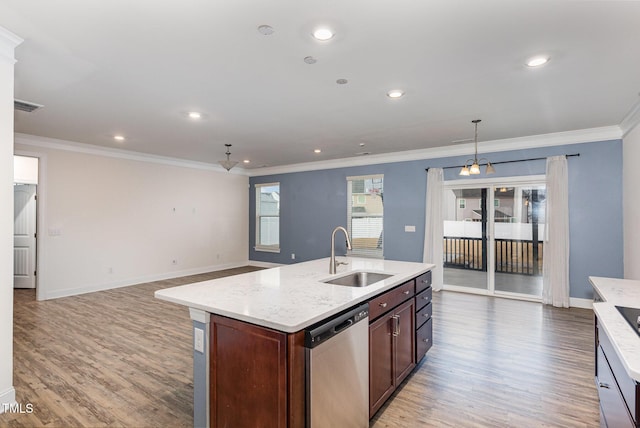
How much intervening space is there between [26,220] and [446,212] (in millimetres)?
7976

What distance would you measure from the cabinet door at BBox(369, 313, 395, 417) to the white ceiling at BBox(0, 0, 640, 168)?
6.54ft

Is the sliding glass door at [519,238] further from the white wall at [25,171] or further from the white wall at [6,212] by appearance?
the white wall at [25,171]

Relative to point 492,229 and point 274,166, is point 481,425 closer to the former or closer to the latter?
point 492,229

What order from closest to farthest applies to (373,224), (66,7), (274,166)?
(66,7) → (373,224) → (274,166)

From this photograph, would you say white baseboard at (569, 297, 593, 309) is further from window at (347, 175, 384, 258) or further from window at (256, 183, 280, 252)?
window at (256, 183, 280, 252)

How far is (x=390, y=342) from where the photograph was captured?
2.43 meters

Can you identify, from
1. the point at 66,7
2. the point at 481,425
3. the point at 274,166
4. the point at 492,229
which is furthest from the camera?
the point at 274,166

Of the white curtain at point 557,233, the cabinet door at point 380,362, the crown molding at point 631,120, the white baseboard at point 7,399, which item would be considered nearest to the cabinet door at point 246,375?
the cabinet door at point 380,362

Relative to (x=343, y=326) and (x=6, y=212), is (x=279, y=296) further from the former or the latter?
(x=6, y=212)

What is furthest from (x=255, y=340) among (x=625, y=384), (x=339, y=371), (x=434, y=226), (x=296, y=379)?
(x=434, y=226)

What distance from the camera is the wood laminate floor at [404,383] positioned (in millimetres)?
2307

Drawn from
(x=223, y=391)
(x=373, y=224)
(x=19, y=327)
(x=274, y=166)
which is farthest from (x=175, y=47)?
(x=274, y=166)

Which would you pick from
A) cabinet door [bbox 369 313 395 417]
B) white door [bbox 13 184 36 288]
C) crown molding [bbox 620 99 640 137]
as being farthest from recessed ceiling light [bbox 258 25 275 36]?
white door [bbox 13 184 36 288]

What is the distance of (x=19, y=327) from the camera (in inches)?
159
